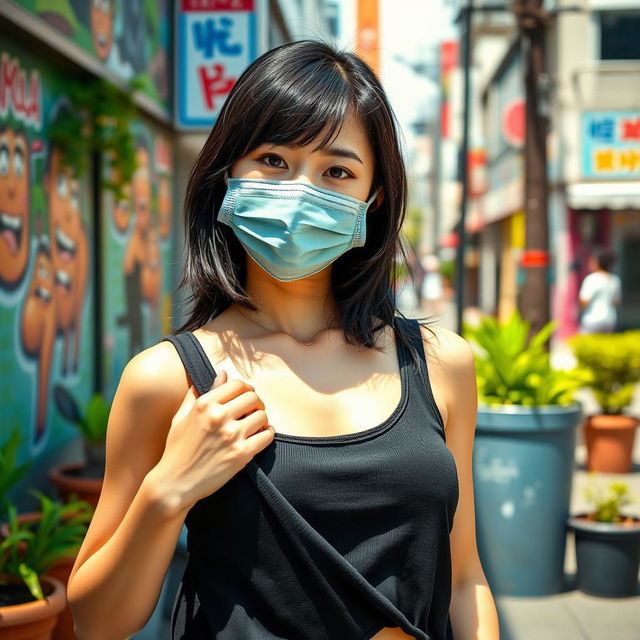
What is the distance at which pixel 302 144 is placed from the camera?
1.74 m

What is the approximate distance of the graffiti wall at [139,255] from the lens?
802 centimetres

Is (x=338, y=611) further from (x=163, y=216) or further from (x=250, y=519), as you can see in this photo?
(x=163, y=216)

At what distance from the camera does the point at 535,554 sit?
551cm

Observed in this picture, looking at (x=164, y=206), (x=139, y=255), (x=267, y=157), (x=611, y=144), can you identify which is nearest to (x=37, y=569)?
(x=267, y=157)

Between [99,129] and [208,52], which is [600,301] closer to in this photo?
[208,52]

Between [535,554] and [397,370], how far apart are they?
13.2 feet

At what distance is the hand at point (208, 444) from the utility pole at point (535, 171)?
24.4ft

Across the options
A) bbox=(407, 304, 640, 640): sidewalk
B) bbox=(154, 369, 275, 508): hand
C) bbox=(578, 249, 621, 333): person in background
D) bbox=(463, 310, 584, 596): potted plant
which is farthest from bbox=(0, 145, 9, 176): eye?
bbox=(578, 249, 621, 333): person in background

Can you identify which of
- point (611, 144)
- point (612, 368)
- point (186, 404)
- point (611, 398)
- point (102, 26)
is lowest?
point (611, 398)

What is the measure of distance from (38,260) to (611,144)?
1615 cm

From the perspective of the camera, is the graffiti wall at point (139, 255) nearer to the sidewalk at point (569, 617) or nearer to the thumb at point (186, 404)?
the sidewalk at point (569, 617)

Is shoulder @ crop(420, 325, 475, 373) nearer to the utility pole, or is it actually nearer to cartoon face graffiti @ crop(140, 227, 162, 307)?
the utility pole

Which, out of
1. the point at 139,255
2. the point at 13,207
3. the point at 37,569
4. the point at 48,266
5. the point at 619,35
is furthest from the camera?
the point at 619,35

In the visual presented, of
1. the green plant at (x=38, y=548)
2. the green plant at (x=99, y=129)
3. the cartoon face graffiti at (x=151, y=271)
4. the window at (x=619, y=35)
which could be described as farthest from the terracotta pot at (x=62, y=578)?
the window at (x=619, y=35)
